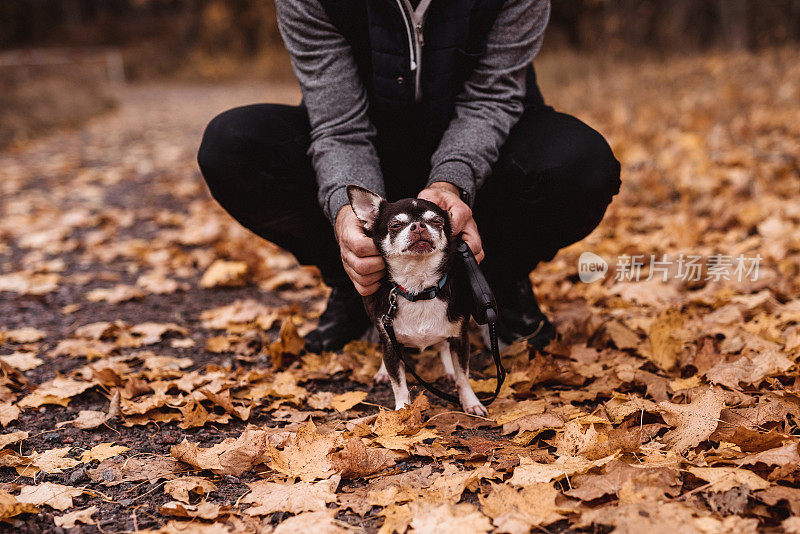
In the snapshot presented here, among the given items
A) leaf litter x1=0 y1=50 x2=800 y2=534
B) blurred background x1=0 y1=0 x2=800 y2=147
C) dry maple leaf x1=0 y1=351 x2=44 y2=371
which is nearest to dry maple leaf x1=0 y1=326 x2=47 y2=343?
leaf litter x1=0 y1=50 x2=800 y2=534

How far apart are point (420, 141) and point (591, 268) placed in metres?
1.45

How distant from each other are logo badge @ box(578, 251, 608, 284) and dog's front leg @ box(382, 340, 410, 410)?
5.48 ft

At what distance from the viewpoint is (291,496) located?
164cm

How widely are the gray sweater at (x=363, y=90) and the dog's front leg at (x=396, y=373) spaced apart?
0.62m

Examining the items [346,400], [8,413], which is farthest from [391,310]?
[8,413]

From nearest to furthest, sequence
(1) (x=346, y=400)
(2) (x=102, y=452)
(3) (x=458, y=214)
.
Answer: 1. (2) (x=102, y=452)
2. (3) (x=458, y=214)
3. (1) (x=346, y=400)

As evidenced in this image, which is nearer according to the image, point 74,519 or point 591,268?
point 74,519

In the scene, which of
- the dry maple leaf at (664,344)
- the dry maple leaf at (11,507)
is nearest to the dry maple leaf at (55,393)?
the dry maple leaf at (11,507)

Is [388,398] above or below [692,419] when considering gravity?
below

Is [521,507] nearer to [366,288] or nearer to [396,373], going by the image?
[396,373]

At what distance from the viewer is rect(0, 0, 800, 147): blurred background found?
1275 centimetres

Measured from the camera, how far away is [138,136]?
34.9 ft

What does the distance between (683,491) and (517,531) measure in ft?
1.52

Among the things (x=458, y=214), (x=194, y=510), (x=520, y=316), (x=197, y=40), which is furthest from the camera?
(x=197, y=40)
